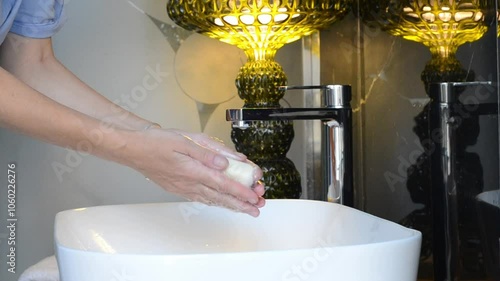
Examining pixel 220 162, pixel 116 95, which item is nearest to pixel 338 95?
pixel 220 162

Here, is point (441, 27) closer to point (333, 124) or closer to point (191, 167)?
point (333, 124)

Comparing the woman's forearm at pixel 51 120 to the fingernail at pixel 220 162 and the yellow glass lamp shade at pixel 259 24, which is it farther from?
the yellow glass lamp shade at pixel 259 24

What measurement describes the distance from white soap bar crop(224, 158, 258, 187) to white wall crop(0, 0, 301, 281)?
2.51 ft

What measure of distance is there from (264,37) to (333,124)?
0.33 m

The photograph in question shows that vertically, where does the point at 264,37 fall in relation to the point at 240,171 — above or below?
above

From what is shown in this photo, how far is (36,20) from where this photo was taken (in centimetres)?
127

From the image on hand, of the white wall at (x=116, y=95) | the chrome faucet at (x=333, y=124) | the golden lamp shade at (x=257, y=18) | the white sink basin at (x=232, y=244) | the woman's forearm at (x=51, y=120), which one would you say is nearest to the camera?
the white sink basin at (x=232, y=244)

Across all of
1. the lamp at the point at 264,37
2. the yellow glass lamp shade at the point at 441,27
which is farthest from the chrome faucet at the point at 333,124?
the lamp at the point at 264,37

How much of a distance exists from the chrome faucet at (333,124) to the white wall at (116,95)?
0.57m

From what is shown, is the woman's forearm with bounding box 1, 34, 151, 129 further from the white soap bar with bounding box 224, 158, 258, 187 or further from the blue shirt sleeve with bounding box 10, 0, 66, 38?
the white soap bar with bounding box 224, 158, 258, 187

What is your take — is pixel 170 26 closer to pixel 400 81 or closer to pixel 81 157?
→ pixel 81 157

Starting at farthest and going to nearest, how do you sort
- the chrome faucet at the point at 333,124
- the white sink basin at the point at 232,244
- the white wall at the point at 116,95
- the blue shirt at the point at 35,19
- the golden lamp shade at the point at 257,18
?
the white wall at the point at 116,95, the golden lamp shade at the point at 257,18, the blue shirt at the point at 35,19, the chrome faucet at the point at 333,124, the white sink basin at the point at 232,244

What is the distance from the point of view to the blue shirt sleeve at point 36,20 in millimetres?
1261

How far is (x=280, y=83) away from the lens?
4.87 feet
